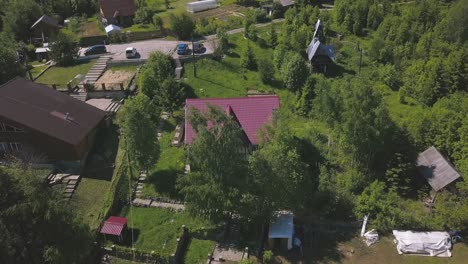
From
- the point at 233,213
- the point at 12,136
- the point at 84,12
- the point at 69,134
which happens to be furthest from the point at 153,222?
the point at 84,12

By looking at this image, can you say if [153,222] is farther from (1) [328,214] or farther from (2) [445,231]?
(2) [445,231]

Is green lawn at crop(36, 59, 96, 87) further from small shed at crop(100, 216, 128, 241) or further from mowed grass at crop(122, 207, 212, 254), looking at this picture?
small shed at crop(100, 216, 128, 241)

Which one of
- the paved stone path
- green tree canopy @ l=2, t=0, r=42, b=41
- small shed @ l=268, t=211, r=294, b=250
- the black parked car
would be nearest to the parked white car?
the black parked car

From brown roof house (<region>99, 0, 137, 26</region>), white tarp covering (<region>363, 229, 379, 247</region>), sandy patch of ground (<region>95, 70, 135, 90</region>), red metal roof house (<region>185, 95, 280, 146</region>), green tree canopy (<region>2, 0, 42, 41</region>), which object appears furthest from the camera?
brown roof house (<region>99, 0, 137, 26</region>)

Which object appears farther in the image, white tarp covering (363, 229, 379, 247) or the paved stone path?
the paved stone path

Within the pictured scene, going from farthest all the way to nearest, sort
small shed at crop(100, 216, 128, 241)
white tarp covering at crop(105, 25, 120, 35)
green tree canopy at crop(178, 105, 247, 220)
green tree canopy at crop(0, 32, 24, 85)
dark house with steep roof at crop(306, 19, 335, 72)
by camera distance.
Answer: white tarp covering at crop(105, 25, 120, 35) → dark house with steep roof at crop(306, 19, 335, 72) → green tree canopy at crop(0, 32, 24, 85) → small shed at crop(100, 216, 128, 241) → green tree canopy at crop(178, 105, 247, 220)

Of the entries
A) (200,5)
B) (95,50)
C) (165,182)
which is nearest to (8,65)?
(95,50)

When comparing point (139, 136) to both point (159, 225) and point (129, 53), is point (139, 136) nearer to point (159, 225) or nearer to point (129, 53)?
point (159, 225)
